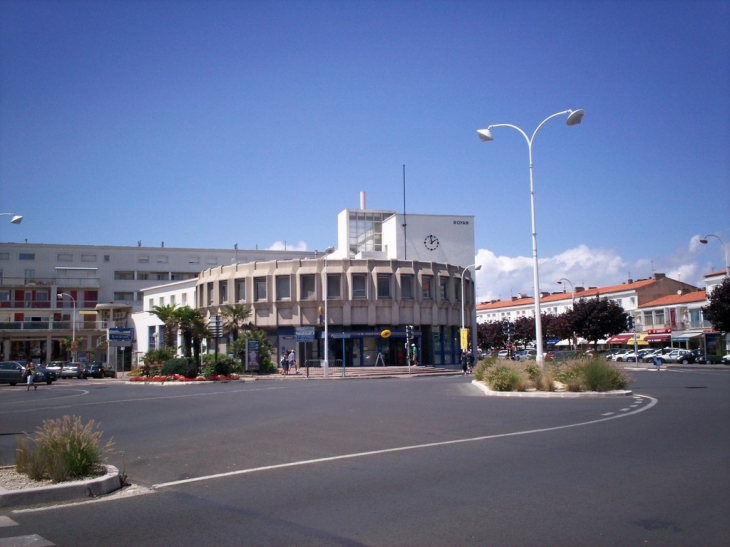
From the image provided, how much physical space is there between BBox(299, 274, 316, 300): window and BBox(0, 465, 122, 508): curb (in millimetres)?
46885

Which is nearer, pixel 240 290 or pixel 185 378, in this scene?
pixel 185 378

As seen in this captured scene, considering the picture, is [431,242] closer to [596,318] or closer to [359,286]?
[359,286]

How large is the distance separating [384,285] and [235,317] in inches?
499

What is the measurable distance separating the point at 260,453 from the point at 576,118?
1702 cm

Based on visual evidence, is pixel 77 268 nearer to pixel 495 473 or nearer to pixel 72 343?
pixel 72 343

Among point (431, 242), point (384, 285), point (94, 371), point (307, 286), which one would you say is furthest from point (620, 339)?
point (94, 371)

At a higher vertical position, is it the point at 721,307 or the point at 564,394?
the point at 721,307

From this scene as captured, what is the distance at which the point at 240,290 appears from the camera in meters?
58.9

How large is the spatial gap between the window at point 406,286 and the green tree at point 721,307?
2628cm

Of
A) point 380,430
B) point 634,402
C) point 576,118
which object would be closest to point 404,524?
point 380,430

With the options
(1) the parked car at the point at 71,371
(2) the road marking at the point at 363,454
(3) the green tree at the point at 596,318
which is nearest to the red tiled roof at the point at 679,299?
(3) the green tree at the point at 596,318

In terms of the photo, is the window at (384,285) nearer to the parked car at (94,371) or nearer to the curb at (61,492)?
the parked car at (94,371)

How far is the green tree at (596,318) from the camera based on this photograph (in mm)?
74938

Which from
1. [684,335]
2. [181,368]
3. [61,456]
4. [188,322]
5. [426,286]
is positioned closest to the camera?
[61,456]
